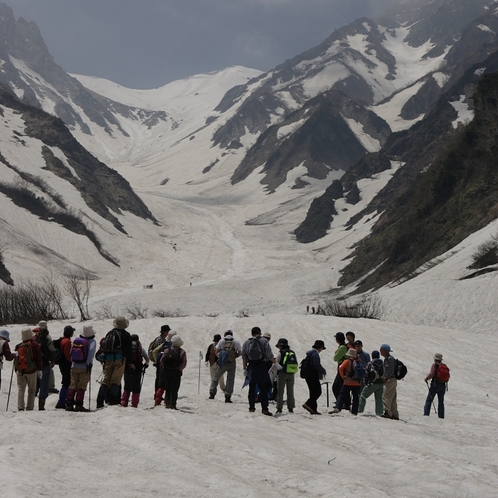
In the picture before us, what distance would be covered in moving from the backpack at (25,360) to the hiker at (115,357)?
145 centimetres

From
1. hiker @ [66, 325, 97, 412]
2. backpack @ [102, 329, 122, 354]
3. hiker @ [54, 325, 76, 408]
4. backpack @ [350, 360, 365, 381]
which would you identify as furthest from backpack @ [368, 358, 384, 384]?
hiker @ [54, 325, 76, 408]

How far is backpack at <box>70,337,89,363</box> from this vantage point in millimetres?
11258

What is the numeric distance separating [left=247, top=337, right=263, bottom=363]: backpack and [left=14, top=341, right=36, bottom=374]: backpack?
14.8ft

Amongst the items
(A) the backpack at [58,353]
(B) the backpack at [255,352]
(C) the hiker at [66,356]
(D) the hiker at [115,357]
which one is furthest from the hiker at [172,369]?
(A) the backpack at [58,353]

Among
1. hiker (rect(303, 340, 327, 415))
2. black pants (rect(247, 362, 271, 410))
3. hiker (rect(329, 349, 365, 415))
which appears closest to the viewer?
black pants (rect(247, 362, 271, 410))

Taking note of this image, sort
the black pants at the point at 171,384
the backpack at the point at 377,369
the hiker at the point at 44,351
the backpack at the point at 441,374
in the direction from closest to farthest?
the hiker at the point at 44,351 < the black pants at the point at 171,384 < the backpack at the point at 377,369 < the backpack at the point at 441,374

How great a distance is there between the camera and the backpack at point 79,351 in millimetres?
11258

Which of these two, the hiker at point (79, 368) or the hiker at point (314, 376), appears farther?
the hiker at point (314, 376)

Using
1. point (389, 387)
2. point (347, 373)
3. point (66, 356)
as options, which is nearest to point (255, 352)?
point (347, 373)

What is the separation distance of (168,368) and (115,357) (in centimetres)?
134

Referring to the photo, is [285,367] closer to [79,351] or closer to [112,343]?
[112,343]

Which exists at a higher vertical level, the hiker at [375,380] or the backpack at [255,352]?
the backpack at [255,352]

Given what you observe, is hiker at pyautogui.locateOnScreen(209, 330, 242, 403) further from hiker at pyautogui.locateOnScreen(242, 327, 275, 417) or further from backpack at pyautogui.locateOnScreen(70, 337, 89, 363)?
backpack at pyautogui.locateOnScreen(70, 337, 89, 363)

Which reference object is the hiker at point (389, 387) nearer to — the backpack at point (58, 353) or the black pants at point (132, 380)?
the black pants at point (132, 380)
